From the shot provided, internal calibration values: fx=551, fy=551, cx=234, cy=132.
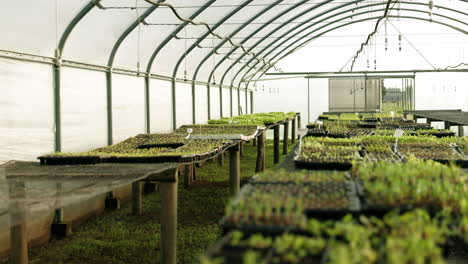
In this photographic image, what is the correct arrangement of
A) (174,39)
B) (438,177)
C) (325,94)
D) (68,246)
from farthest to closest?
(325,94) → (174,39) → (68,246) → (438,177)

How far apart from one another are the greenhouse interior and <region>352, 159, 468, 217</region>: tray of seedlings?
11 mm

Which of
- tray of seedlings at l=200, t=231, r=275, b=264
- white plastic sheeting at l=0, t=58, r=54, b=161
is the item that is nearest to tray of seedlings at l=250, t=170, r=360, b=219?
tray of seedlings at l=200, t=231, r=275, b=264

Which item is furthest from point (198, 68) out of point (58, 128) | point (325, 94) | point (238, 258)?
point (238, 258)

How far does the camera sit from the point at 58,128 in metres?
8.02

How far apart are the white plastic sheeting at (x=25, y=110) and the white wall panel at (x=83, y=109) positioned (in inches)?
18.5

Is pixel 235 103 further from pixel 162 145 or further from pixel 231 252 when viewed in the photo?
pixel 231 252

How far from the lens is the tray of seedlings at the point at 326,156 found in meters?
5.12

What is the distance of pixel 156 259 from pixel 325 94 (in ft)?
70.6

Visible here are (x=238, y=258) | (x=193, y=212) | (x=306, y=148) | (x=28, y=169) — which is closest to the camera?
(x=238, y=258)

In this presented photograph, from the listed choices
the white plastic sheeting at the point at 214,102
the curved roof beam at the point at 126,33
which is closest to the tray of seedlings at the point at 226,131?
the curved roof beam at the point at 126,33

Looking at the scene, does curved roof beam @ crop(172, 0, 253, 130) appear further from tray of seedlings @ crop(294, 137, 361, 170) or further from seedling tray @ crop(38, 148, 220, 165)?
seedling tray @ crop(38, 148, 220, 165)

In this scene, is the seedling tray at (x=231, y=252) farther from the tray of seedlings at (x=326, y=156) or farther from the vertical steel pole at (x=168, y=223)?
the vertical steel pole at (x=168, y=223)

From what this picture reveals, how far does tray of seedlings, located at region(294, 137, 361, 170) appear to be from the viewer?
16.8ft

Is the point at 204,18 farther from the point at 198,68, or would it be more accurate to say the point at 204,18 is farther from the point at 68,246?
the point at 68,246
